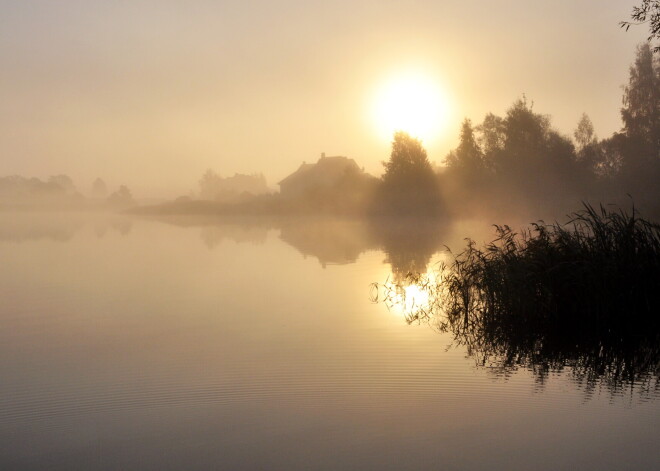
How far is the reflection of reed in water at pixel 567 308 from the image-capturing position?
9.93 meters

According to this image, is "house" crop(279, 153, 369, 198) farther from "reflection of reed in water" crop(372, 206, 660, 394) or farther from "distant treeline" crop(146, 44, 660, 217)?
"reflection of reed in water" crop(372, 206, 660, 394)

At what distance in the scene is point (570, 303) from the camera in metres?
11.9

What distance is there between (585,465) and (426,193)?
53891mm

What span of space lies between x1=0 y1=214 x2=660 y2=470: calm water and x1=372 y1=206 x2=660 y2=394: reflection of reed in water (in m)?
0.79

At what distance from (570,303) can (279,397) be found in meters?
6.23

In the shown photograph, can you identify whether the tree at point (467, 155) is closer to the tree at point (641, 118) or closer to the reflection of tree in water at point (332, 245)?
the tree at point (641, 118)

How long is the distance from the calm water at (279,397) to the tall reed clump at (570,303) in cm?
106

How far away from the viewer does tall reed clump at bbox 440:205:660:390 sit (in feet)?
34.0

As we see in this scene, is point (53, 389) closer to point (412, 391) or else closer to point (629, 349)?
point (412, 391)

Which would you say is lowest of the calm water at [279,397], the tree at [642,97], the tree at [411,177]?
the calm water at [279,397]

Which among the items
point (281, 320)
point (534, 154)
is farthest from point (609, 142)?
point (281, 320)

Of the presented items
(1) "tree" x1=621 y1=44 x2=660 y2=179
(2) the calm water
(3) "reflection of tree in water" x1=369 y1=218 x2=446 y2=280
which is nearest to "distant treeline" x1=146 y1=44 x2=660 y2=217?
(1) "tree" x1=621 y1=44 x2=660 y2=179

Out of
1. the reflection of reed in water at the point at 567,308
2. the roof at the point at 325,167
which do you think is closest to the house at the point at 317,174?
the roof at the point at 325,167

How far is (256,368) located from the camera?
365 inches
